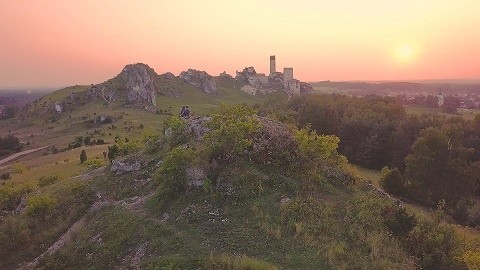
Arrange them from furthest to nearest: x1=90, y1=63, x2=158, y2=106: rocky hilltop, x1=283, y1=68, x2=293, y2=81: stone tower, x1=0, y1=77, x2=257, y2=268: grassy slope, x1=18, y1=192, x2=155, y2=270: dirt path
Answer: x1=283, y1=68, x2=293, y2=81: stone tower < x1=90, y1=63, x2=158, y2=106: rocky hilltop < x1=0, y1=77, x2=257, y2=268: grassy slope < x1=18, y1=192, x2=155, y2=270: dirt path

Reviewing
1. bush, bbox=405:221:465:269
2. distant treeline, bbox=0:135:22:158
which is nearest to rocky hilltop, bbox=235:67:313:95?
distant treeline, bbox=0:135:22:158

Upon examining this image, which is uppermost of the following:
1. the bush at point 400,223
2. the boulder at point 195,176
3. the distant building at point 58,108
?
the boulder at point 195,176

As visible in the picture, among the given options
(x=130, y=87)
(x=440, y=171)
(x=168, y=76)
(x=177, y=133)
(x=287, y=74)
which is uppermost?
(x=168, y=76)

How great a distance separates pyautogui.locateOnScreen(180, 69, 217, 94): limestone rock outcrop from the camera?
16462 centimetres

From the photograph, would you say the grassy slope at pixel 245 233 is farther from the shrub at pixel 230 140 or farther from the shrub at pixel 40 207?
the shrub at pixel 40 207

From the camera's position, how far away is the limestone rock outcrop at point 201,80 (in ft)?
540

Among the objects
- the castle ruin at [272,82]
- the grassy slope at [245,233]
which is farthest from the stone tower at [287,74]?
the grassy slope at [245,233]

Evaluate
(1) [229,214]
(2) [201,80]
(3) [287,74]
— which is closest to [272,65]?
(3) [287,74]

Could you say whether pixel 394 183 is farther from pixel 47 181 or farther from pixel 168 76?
pixel 168 76

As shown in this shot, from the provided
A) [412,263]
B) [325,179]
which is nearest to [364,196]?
[325,179]

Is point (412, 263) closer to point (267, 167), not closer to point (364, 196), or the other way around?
point (364, 196)

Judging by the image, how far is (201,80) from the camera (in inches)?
6585

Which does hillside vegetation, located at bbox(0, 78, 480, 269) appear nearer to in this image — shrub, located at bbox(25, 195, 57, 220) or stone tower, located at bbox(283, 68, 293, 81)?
shrub, located at bbox(25, 195, 57, 220)

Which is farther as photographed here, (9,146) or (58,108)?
(58,108)
